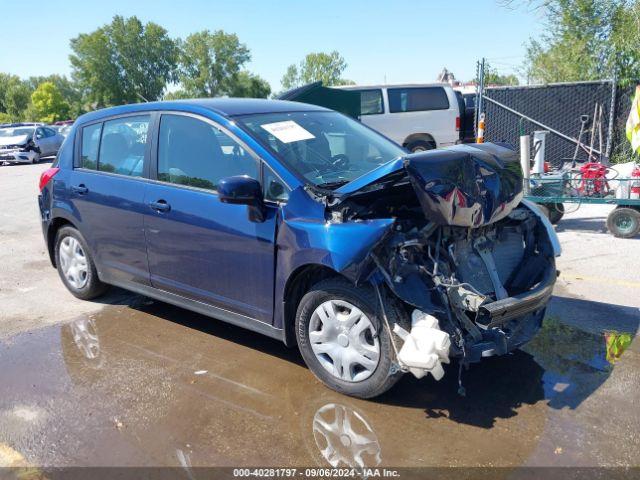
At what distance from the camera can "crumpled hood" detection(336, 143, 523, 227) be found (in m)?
3.23

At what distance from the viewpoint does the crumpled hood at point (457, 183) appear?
3227 mm

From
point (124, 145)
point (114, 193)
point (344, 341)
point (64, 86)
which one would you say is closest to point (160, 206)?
point (114, 193)

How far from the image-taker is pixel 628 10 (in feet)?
47.3

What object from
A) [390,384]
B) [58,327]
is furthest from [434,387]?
[58,327]

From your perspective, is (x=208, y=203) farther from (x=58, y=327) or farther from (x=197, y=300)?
(x=58, y=327)

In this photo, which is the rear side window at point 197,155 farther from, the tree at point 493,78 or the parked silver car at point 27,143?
the parked silver car at point 27,143

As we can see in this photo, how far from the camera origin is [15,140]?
23.0 metres

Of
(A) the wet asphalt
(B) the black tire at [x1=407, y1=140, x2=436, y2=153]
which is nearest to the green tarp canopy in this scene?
(B) the black tire at [x1=407, y1=140, x2=436, y2=153]

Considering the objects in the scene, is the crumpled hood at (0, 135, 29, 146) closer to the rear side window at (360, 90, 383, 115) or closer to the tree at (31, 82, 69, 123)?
the rear side window at (360, 90, 383, 115)

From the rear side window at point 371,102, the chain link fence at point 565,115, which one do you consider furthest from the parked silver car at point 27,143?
the chain link fence at point 565,115

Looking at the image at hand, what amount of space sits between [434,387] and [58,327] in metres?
3.24

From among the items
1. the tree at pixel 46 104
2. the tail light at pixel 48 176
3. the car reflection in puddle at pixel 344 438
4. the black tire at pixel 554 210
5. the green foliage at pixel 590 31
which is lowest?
the car reflection in puddle at pixel 344 438

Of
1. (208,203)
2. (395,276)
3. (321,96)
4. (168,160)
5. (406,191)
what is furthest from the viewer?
(321,96)

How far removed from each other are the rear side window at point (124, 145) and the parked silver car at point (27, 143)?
67.4 feet
